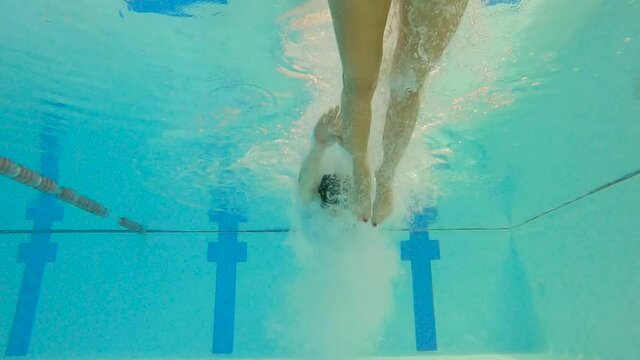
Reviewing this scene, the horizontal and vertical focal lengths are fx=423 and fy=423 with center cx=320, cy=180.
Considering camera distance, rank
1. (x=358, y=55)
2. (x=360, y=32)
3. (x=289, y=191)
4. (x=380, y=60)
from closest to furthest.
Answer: (x=360, y=32)
(x=358, y=55)
(x=380, y=60)
(x=289, y=191)

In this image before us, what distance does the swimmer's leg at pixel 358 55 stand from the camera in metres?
2.22

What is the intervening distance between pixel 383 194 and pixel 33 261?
6694mm

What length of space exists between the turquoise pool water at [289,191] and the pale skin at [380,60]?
1.70 metres

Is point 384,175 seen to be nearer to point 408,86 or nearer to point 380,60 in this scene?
point 408,86

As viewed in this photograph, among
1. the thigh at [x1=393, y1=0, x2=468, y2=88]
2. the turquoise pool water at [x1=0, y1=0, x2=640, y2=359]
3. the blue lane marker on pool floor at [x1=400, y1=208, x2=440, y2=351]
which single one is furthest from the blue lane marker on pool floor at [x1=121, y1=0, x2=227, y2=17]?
the blue lane marker on pool floor at [x1=400, y1=208, x2=440, y2=351]

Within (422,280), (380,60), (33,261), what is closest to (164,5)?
(380,60)

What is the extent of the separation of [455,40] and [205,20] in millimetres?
3149

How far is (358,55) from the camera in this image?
7.88ft

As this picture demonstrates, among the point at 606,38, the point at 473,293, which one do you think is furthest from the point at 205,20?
the point at 473,293

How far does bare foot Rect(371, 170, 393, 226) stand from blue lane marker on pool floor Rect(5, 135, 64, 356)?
20.6 ft

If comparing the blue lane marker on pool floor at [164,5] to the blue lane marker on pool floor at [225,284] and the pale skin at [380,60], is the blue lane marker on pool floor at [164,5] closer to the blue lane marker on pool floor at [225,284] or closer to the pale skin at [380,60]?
the pale skin at [380,60]

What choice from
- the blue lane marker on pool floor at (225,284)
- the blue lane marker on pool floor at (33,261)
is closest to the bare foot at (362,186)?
the blue lane marker on pool floor at (225,284)

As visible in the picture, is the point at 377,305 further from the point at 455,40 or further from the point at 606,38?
the point at 606,38

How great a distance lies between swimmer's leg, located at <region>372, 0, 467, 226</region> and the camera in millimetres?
2756
